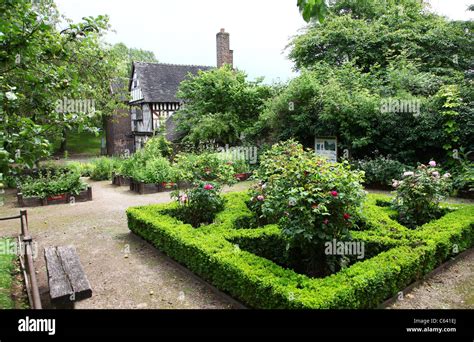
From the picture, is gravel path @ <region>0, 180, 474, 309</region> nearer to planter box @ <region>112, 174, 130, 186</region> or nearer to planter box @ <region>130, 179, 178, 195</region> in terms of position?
planter box @ <region>130, 179, 178, 195</region>

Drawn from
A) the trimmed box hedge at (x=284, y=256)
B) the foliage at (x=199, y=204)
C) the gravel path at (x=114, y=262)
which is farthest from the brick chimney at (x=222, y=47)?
the trimmed box hedge at (x=284, y=256)

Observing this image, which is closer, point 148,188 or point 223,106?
point 148,188

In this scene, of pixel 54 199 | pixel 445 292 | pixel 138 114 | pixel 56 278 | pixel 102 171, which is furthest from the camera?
pixel 138 114

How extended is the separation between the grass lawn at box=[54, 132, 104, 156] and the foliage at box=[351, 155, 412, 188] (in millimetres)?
28886

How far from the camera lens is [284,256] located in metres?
5.95

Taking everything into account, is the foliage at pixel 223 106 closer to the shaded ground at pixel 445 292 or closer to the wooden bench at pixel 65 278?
the wooden bench at pixel 65 278

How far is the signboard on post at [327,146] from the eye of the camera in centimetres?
1573

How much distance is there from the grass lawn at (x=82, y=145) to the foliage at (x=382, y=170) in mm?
28886

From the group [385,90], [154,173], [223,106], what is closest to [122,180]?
[154,173]

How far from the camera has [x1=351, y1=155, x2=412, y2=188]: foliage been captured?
43.4 ft

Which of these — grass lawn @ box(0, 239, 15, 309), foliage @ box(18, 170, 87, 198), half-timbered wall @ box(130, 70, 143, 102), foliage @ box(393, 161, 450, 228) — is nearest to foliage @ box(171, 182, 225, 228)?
grass lawn @ box(0, 239, 15, 309)

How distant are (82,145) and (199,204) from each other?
3607 centimetres

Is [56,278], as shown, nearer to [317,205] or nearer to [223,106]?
[317,205]
